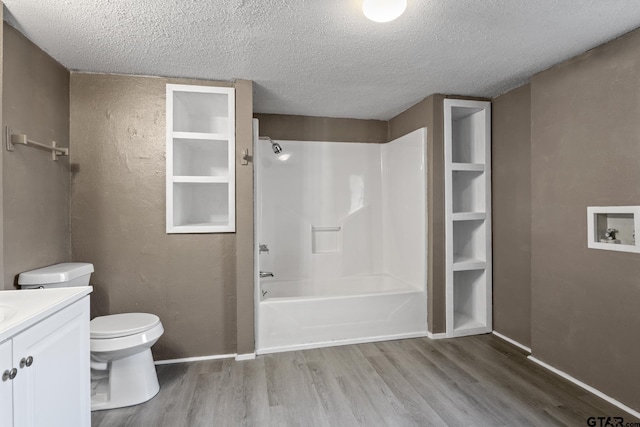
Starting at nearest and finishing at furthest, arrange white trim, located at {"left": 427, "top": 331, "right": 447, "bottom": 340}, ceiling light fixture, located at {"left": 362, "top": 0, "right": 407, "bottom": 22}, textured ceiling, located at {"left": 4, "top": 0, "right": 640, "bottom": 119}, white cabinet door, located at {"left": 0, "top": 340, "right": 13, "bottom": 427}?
white cabinet door, located at {"left": 0, "top": 340, "right": 13, "bottom": 427}, ceiling light fixture, located at {"left": 362, "top": 0, "right": 407, "bottom": 22}, textured ceiling, located at {"left": 4, "top": 0, "right": 640, "bottom": 119}, white trim, located at {"left": 427, "top": 331, "right": 447, "bottom": 340}

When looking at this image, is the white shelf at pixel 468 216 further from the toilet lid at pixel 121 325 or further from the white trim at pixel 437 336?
the toilet lid at pixel 121 325

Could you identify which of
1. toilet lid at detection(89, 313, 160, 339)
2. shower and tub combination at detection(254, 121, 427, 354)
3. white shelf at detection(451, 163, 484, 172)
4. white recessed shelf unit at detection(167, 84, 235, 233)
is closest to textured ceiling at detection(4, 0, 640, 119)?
white recessed shelf unit at detection(167, 84, 235, 233)

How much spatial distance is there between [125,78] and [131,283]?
1570 millimetres

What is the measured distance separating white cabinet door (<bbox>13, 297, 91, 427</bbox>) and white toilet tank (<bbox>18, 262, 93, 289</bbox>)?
2.27ft

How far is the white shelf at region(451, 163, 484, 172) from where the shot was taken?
2.98 meters

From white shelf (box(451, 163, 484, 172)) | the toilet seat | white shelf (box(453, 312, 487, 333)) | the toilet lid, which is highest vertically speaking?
white shelf (box(451, 163, 484, 172))

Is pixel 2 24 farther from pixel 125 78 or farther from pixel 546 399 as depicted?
pixel 546 399

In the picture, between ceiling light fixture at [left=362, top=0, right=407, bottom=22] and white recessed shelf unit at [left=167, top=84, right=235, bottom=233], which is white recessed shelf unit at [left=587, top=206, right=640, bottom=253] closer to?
ceiling light fixture at [left=362, top=0, right=407, bottom=22]

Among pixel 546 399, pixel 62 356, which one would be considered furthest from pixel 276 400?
pixel 546 399

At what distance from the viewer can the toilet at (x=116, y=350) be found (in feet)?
6.17

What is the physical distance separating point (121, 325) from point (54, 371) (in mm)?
831

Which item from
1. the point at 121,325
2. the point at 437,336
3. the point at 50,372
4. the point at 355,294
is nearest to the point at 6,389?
the point at 50,372

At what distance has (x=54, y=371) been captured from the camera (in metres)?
1.22

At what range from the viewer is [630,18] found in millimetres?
1732
